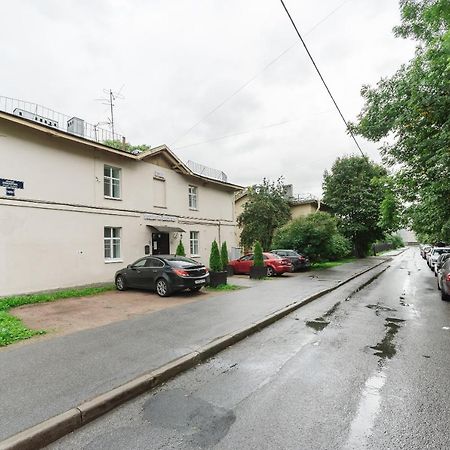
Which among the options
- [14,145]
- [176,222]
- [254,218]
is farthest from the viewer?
[254,218]

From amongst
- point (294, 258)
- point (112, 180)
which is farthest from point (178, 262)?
point (294, 258)

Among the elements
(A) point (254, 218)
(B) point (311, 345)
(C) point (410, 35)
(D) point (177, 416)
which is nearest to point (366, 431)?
(D) point (177, 416)

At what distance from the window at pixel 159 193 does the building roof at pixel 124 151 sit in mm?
1311

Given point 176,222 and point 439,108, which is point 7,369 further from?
point 176,222

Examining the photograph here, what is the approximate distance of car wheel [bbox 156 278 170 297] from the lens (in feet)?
35.4

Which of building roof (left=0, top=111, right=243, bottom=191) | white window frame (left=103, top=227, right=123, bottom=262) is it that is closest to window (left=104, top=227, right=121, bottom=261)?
white window frame (left=103, top=227, right=123, bottom=262)

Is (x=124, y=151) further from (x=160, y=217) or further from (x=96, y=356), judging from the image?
(x=96, y=356)

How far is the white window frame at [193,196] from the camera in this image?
19.6 metres

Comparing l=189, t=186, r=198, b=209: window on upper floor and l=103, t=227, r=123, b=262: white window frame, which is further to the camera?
l=189, t=186, r=198, b=209: window on upper floor

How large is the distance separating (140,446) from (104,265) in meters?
11.8

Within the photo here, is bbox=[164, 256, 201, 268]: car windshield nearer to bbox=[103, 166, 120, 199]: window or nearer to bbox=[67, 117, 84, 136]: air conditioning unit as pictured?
bbox=[103, 166, 120, 199]: window

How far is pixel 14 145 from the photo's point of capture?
10.9 metres

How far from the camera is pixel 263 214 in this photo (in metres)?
23.8

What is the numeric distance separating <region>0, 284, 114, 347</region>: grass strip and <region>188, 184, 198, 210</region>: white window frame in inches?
318
